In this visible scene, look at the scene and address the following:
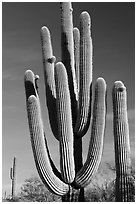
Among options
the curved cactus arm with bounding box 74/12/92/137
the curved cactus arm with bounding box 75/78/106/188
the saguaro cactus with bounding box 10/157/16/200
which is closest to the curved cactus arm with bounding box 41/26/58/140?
the curved cactus arm with bounding box 74/12/92/137

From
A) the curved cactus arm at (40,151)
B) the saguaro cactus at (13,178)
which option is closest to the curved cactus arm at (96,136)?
the curved cactus arm at (40,151)

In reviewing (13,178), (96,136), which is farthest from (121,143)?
(13,178)

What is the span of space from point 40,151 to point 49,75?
162cm

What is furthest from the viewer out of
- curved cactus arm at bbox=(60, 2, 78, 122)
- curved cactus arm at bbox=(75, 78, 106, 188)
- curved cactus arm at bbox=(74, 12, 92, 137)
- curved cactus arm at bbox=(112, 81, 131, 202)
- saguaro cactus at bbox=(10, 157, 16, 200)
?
saguaro cactus at bbox=(10, 157, 16, 200)

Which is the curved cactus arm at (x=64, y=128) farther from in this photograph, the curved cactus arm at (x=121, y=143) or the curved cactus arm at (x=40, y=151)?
the curved cactus arm at (x=121, y=143)

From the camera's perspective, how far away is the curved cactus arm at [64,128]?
591 centimetres

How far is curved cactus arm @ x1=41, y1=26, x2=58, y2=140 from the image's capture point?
6.73 metres

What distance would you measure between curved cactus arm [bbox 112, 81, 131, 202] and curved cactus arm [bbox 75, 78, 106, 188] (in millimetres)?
276

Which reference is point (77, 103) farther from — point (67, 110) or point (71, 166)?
point (71, 166)

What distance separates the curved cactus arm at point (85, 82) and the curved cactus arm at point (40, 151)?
0.69 meters

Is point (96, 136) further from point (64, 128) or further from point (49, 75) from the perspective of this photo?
point (49, 75)

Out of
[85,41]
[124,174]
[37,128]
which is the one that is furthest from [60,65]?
[124,174]

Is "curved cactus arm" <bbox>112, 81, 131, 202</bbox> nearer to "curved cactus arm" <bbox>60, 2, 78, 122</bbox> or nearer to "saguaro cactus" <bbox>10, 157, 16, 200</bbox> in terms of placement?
"curved cactus arm" <bbox>60, 2, 78, 122</bbox>

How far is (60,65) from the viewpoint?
6.05 metres
